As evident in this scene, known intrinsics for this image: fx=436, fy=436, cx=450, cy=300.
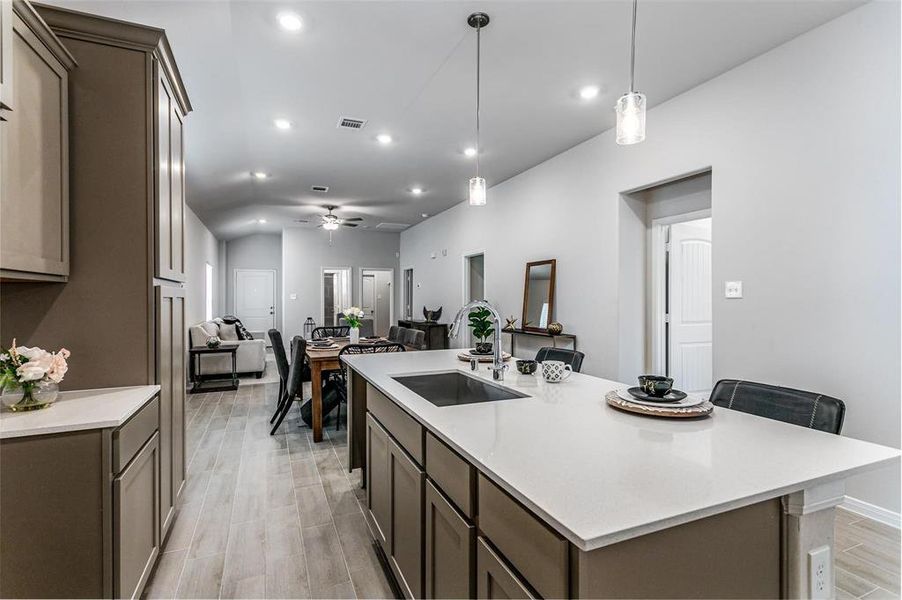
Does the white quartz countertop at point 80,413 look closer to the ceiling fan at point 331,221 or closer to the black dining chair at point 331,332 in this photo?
the black dining chair at point 331,332

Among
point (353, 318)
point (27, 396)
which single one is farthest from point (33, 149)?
point (353, 318)

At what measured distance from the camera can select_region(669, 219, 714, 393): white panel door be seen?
4078 mm

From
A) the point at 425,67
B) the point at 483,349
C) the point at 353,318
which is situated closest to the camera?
the point at 483,349

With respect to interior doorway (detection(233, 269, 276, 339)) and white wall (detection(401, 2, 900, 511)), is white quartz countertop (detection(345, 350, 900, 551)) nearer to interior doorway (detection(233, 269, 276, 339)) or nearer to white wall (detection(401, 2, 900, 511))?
white wall (detection(401, 2, 900, 511))

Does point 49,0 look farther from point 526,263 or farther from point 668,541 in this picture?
point 526,263

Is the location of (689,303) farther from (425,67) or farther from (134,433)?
(134,433)

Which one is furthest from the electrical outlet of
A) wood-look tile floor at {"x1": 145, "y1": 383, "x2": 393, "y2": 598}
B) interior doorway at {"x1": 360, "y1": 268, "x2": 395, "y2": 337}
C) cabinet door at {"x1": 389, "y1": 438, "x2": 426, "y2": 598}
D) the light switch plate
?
interior doorway at {"x1": 360, "y1": 268, "x2": 395, "y2": 337}

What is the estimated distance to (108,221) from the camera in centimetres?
193

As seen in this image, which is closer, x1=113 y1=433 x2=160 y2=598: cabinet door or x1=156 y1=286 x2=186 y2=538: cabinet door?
x1=113 y1=433 x2=160 y2=598: cabinet door

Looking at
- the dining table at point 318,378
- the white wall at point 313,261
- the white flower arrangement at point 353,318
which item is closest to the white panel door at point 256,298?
the white wall at point 313,261

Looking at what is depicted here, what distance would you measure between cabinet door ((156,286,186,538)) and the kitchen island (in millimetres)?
1368

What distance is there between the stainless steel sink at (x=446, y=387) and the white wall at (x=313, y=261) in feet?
25.1

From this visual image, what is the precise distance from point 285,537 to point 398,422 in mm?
1161

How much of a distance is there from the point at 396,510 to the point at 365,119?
10.9 feet
